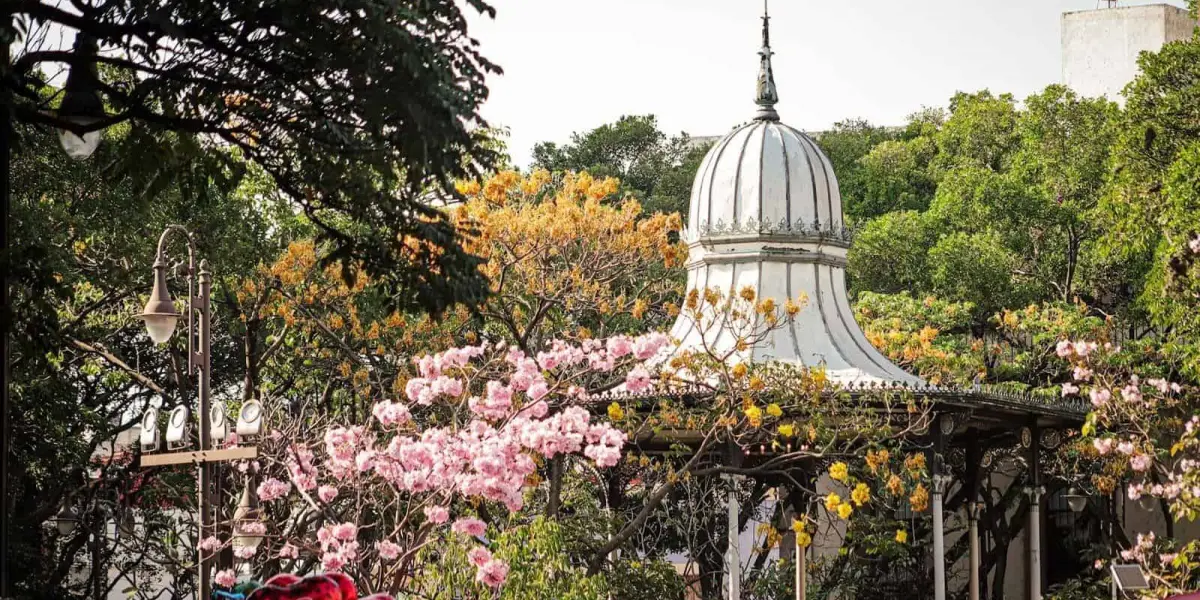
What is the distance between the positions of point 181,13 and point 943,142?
33.1 metres

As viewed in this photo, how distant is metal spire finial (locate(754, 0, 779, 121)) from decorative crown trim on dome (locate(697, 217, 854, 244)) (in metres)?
1.41

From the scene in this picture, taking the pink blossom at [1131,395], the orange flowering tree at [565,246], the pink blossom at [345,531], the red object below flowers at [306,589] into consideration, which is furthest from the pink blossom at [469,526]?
the red object below flowers at [306,589]

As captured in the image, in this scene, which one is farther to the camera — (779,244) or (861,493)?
(779,244)

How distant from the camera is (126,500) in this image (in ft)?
71.0

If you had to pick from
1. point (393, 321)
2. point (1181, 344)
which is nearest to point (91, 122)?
point (393, 321)

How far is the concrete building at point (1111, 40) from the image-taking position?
1519 inches

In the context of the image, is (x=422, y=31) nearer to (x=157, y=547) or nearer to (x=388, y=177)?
(x=388, y=177)

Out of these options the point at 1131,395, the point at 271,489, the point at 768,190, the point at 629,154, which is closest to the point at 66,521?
the point at 271,489

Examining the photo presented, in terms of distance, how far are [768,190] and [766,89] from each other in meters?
1.40

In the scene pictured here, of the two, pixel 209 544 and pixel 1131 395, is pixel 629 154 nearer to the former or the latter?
pixel 1131 395

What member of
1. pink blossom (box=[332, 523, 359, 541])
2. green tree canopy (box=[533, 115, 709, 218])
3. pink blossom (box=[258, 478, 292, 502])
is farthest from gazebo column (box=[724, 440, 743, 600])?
green tree canopy (box=[533, 115, 709, 218])

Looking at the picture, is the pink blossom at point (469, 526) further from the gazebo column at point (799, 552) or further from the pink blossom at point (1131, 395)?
the pink blossom at point (1131, 395)

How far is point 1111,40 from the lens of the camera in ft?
128

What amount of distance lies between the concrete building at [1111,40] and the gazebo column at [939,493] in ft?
81.2
